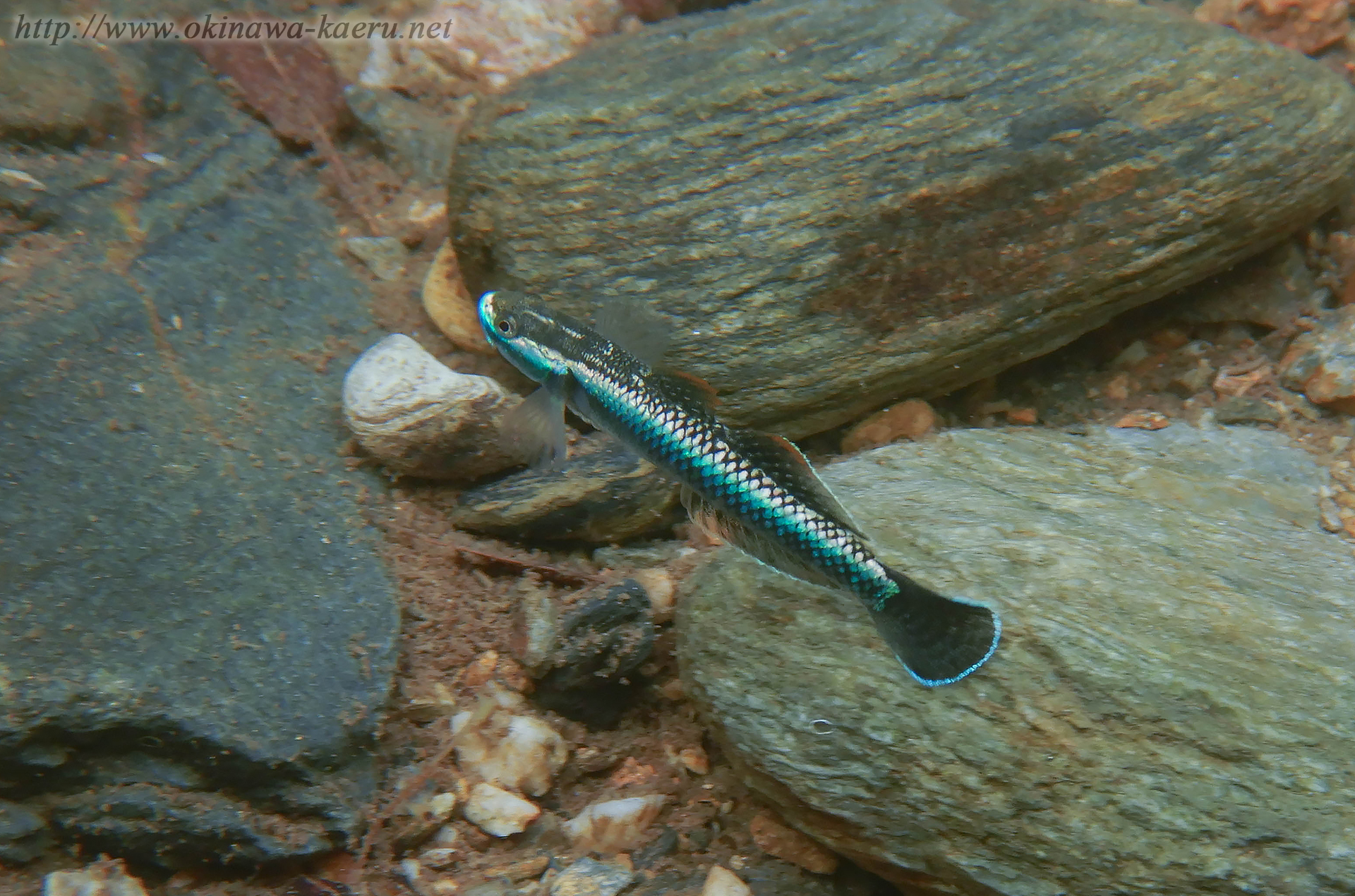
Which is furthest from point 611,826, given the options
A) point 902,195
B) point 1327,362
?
point 1327,362

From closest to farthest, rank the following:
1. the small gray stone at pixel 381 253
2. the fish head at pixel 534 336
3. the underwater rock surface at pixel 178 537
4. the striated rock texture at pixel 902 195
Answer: the underwater rock surface at pixel 178 537
the fish head at pixel 534 336
the striated rock texture at pixel 902 195
the small gray stone at pixel 381 253

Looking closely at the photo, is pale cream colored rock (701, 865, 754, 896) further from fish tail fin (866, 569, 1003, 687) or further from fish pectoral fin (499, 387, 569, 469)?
fish pectoral fin (499, 387, 569, 469)

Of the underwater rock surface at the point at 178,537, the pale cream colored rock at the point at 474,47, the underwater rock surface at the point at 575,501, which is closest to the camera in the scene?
the underwater rock surface at the point at 178,537

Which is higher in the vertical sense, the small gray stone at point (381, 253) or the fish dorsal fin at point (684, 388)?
the small gray stone at point (381, 253)

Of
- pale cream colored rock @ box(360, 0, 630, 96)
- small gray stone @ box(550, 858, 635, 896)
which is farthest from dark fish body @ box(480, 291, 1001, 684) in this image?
pale cream colored rock @ box(360, 0, 630, 96)

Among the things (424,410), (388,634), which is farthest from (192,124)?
(388,634)

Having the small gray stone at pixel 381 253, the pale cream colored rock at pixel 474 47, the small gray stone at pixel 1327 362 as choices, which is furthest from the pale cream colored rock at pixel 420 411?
the small gray stone at pixel 1327 362

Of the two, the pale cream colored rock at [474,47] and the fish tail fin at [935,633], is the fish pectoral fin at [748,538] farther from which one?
the pale cream colored rock at [474,47]
